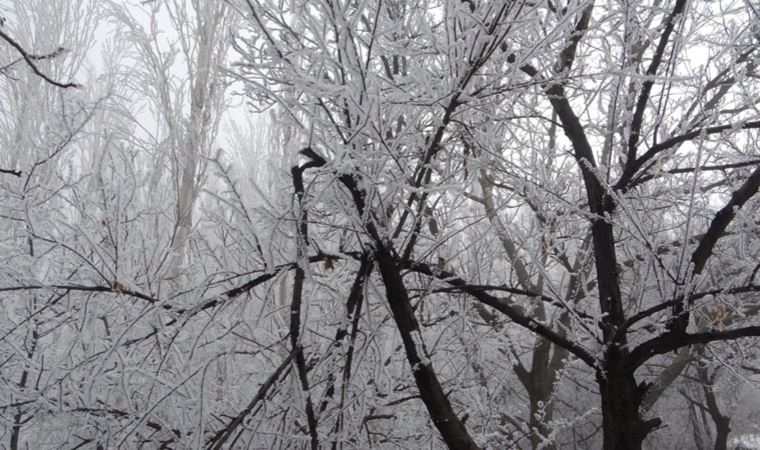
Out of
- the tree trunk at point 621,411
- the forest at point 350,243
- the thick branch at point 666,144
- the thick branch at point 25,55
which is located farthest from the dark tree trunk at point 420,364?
the thick branch at point 666,144

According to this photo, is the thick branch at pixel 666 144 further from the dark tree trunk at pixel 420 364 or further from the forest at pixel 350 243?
the dark tree trunk at pixel 420 364

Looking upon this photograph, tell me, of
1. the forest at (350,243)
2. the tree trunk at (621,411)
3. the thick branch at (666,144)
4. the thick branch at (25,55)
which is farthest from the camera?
the thick branch at (666,144)

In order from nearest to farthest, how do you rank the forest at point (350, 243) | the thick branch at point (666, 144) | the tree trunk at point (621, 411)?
the forest at point (350, 243), the tree trunk at point (621, 411), the thick branch at point (666, 144)

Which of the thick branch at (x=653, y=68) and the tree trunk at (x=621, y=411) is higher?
the thick branch at (x=653, y=68)

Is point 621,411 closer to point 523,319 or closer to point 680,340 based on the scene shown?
point 680,340

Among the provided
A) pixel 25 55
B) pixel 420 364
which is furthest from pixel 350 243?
pixel 25 55

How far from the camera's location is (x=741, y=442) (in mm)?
12031

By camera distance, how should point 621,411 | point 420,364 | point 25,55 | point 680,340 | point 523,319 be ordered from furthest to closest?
point 523,319, point 621,411, point 680,340, point 420,364, point 25,55

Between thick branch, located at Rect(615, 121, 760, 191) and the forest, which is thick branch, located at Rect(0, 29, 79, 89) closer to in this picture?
the forest

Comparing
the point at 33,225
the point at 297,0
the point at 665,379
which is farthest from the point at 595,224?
the point at 665,379

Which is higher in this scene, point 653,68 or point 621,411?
point 653,68

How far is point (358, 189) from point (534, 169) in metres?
2.19

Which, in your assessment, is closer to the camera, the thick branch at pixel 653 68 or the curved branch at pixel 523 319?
the curved branch at pixel 523 319

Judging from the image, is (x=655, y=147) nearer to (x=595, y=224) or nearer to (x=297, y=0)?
(x=595, y=224)
